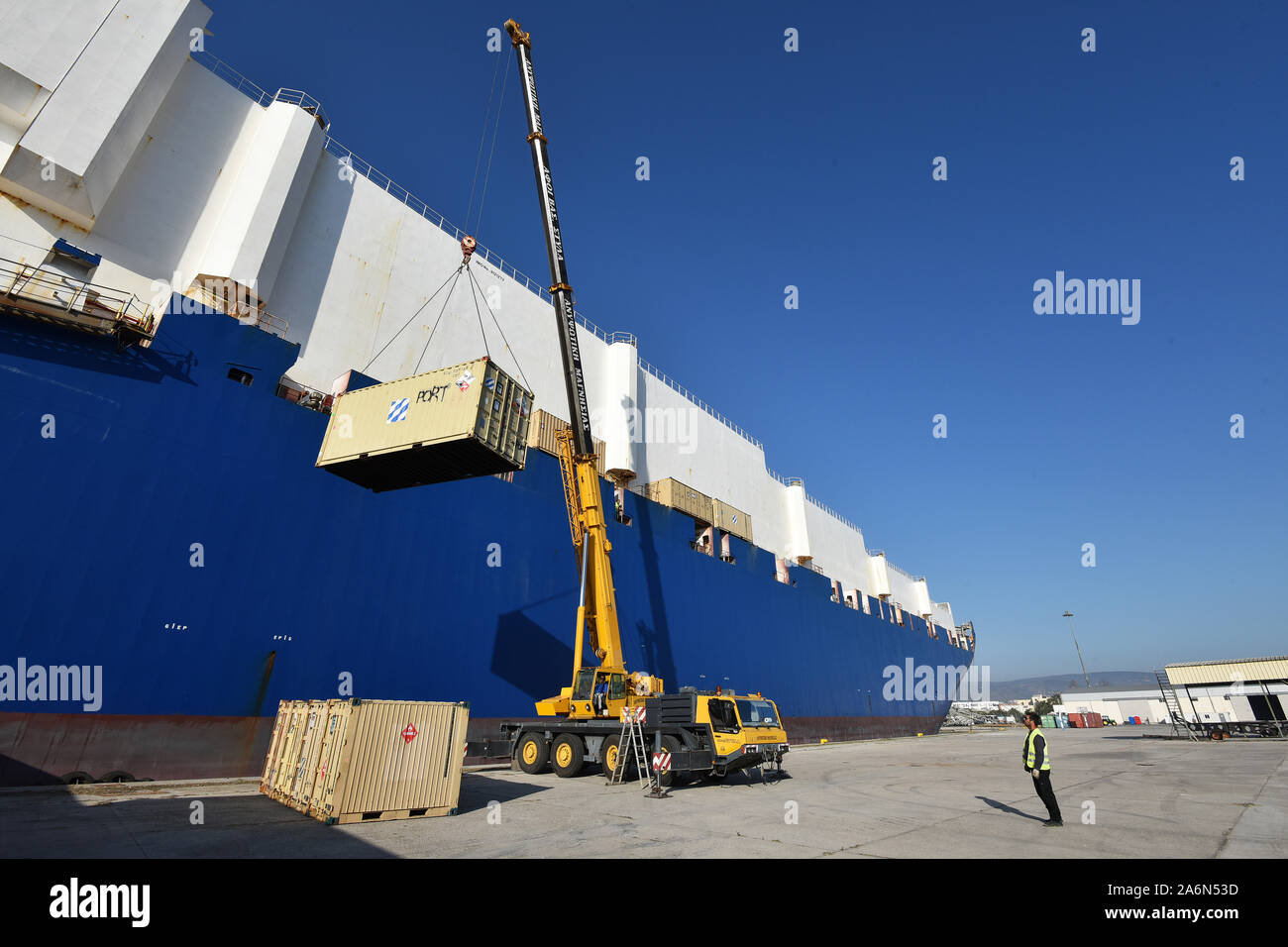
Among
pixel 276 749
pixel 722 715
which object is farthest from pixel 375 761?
pixel 722 715

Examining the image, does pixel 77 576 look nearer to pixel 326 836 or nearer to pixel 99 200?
pixel 326 836

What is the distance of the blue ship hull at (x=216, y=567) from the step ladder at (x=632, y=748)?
6.09 metres

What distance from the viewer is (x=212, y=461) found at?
1327 centimetres

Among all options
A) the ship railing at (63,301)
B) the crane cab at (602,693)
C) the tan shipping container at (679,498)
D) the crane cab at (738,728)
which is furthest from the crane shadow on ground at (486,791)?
the tan shipping container at (679,498)

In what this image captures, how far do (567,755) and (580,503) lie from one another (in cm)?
696

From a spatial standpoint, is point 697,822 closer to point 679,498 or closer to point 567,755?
point 567,755

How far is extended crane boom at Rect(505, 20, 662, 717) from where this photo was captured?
15.7 m

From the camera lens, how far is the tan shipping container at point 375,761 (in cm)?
843

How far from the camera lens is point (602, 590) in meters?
16.7

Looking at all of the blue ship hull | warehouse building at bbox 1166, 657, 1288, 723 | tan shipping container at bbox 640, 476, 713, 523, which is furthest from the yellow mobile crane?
warehouse building at bbox 1166, 657, 1288, 723

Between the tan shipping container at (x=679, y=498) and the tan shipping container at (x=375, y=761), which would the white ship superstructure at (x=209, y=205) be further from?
the tan shipping container at (x=375, y=761)
